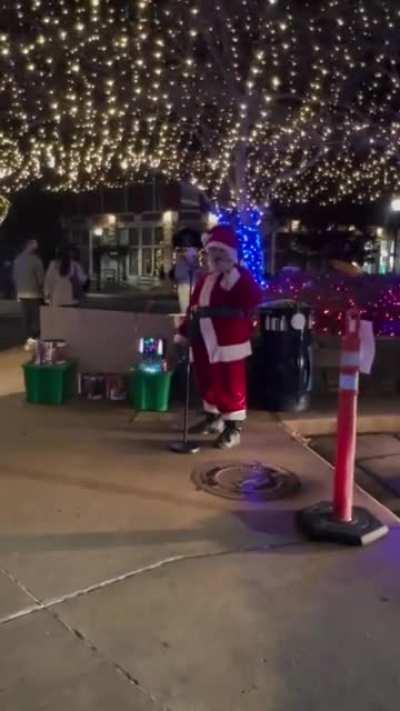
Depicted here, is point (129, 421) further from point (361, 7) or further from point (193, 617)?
point (361, 7)

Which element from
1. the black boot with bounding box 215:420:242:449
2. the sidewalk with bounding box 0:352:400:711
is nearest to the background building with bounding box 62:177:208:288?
the black boot with bounding box 215:420:242:449

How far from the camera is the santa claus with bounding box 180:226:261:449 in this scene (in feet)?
20.2

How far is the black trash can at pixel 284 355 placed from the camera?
728cm

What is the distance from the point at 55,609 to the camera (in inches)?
138

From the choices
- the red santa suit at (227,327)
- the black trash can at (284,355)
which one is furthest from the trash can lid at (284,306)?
the red santa suit at (227,327)

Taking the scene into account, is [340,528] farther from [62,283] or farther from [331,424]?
[62,283]

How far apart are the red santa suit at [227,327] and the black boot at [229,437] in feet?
0.23

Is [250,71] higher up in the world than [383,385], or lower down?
higher up

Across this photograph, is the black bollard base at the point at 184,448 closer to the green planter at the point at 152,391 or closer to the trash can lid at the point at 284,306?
the green planter at the point at 152,391

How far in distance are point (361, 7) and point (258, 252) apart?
4.81 meters

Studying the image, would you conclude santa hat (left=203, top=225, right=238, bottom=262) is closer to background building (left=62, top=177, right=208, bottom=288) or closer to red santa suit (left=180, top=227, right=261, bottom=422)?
red santa suit (left=180, top=227, right=261, bottom=422)

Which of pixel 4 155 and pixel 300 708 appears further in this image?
pixel 4 155

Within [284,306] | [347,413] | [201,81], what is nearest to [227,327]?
[284,306]

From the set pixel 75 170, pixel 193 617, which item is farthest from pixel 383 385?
pixel 75 170
